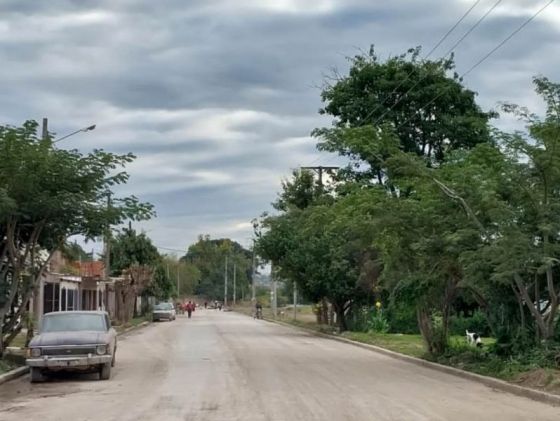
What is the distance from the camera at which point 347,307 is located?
45531 mm

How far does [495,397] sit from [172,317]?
189 ft

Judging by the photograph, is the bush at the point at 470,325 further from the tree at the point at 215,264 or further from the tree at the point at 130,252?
the tree at the point at 215,264

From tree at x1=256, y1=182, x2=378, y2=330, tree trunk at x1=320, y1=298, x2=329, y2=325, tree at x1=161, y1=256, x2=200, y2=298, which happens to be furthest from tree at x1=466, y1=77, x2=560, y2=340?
tree at x1=161, y1=256, x2=200, y2=298

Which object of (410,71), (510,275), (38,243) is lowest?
(510,275)

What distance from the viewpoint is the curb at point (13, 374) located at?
62.0ft

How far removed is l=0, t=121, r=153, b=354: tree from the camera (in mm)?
20297

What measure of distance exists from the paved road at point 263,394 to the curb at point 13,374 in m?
0.24

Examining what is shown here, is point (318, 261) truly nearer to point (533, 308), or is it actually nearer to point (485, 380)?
point (533, 308)

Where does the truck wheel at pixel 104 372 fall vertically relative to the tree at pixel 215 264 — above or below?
below

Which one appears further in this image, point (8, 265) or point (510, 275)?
point (8, 265)

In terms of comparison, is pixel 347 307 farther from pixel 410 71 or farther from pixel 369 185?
pixel 369 185

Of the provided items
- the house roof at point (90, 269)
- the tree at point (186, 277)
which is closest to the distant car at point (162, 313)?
the house roof at point (90, 269)

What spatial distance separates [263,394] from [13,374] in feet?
23.8

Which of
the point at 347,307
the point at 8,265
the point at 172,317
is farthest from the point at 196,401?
the point at 172,317
